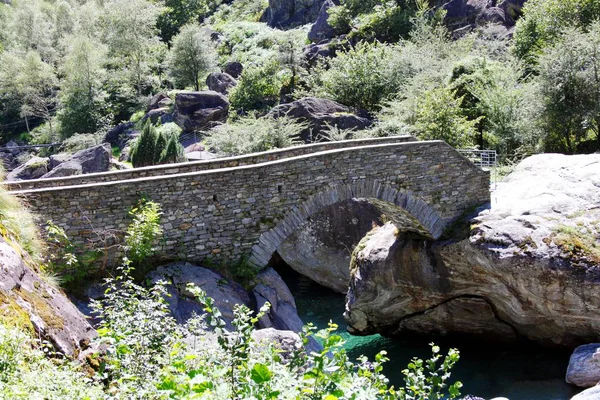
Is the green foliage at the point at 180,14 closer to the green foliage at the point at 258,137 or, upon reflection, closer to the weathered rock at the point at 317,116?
the weathered rock at the point at 317,116

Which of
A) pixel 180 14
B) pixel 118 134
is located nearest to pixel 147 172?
pixel 118 134

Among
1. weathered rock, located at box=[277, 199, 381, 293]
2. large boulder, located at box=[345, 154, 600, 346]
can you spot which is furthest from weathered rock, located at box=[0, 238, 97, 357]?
weathered rock, located at box=[277, 199, 381, 293]

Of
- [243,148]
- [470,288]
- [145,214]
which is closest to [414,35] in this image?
[243,148]

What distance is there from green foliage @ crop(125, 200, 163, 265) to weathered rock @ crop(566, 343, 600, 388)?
10.7m

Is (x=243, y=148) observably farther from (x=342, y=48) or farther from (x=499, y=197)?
(x=342, y=48)

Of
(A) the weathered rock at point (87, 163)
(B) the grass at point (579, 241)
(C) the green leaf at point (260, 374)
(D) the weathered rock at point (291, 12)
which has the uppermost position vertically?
(D) the weathered rock at point (291, 12)

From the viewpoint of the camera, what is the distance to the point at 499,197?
17.2 meters

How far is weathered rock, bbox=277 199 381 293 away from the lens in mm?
22422

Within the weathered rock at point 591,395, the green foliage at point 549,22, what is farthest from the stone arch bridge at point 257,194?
the green foliage at point 549,22

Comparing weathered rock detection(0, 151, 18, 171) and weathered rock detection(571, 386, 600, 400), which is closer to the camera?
weathered rock detection(571, 386, 600, 400)

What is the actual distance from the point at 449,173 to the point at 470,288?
343 centimetres

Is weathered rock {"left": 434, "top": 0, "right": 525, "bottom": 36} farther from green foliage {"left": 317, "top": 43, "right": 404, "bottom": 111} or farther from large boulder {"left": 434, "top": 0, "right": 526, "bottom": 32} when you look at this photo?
green foliage {"left": 317, "top": 43, "right": 404, "bottom": 111}

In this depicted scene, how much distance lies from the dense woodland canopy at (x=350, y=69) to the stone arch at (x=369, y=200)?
261 inches

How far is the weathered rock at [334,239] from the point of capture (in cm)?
2242
